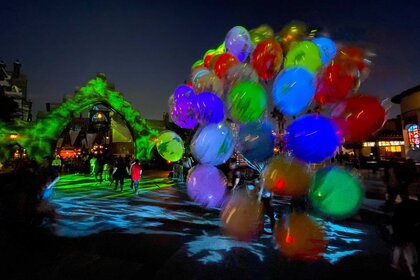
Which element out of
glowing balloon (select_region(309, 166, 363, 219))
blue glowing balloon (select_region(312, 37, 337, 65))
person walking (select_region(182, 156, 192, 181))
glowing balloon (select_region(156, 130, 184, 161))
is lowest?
glowing balloon (select_region(309, 166, 363, 219))

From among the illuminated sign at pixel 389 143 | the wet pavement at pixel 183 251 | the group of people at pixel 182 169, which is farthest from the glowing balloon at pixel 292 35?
the illuminated sign at pixel 389 143

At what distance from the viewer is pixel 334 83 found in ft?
14.0

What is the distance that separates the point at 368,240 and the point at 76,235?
18.6 ft

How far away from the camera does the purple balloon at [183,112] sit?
18.8 ft

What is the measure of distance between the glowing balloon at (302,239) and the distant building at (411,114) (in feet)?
67.5

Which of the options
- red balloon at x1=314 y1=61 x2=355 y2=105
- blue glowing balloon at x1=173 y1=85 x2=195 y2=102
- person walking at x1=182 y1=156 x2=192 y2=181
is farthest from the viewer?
person walking at x1=182 y1=156 x2=192 y2=181

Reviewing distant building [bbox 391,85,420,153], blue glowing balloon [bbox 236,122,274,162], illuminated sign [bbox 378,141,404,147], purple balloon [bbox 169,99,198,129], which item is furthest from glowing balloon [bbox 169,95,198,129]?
illuminated sign [bbox 378,141,404,147]

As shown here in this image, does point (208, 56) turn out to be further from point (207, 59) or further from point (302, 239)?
point (302, 239)

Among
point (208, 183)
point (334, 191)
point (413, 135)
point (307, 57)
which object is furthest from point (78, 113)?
point (413, 135)

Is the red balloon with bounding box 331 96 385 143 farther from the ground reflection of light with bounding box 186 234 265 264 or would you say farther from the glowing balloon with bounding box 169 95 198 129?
the glowing balloon with bounding box 169 95 198 129

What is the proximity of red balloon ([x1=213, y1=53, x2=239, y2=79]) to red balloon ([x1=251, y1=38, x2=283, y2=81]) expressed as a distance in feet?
2.18

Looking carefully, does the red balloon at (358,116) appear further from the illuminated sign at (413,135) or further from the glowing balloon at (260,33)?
the illuminated sign at (413,135)

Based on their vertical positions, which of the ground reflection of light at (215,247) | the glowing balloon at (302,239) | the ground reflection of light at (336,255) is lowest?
the ground reflection of light at (336,255)

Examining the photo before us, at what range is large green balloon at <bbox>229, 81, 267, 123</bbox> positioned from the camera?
14.9 feet
